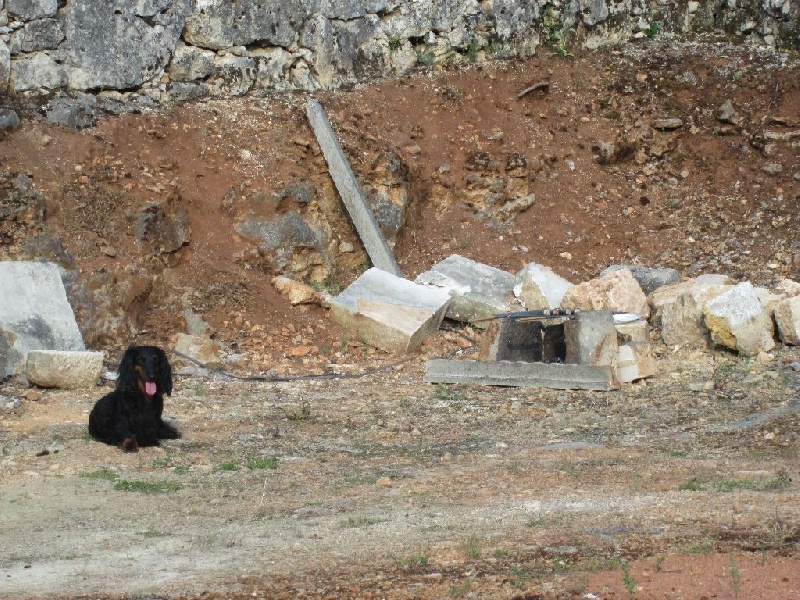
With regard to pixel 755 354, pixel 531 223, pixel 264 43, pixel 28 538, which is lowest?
pixel 28 538

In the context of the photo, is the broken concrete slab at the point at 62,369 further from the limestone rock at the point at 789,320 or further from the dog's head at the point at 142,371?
the limestone rock at the point at 789,320

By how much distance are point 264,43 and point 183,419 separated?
26.2 ft

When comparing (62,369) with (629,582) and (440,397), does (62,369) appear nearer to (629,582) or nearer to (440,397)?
(440,397)

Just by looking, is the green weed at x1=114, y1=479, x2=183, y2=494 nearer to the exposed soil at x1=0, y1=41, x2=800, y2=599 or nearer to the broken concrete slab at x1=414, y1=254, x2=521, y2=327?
the exposed soil at x1=0, y1=41, x2=800, y2=599

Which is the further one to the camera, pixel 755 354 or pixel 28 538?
pixel 755 354

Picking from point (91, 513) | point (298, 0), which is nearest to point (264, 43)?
point (298, 0)

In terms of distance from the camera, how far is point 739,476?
8125 millimetres

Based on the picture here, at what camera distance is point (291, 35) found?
56.5 feet

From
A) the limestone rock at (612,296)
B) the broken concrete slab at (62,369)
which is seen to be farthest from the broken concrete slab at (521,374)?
the broken concrete slab at (62,369)

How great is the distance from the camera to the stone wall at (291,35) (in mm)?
15656

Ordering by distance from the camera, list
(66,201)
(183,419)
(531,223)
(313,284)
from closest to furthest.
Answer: (183,419) → (66,201) → (313,284) → (531,223)

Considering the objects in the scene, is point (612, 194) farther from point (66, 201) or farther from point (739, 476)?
point (739, 476)

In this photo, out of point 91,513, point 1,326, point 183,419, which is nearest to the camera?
point 91,513

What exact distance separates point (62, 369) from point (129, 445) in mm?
2611
